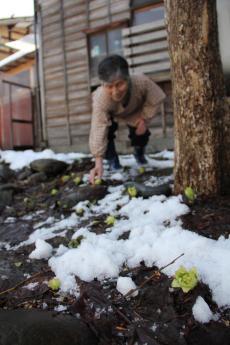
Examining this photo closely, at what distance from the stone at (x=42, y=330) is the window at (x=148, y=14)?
773cm

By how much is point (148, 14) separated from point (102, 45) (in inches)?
56.7

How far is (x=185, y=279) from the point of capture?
1.98 m

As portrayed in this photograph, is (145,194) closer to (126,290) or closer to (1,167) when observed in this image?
(126,290)

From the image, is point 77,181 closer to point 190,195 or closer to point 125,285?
point 190,195

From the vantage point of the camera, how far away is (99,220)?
338cm

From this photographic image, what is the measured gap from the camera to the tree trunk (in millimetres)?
2924

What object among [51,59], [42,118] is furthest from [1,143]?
A: [51,59]

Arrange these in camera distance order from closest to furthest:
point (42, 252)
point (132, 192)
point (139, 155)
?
point (42, 252) < point (132, 192) < point (139, 155)

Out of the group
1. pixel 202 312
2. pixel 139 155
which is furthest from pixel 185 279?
pixel 139 155

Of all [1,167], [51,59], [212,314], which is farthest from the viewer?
[51,59]

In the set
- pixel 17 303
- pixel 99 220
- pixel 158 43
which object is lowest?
pixel 17 303

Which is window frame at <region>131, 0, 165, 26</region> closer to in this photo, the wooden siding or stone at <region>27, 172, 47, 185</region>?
the wooden siding

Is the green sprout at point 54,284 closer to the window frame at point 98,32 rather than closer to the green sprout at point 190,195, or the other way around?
the green sprout at point 190,195

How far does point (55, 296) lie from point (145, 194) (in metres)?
1.66
